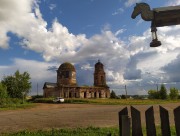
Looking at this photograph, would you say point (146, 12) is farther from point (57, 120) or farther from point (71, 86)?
point (71, 86)

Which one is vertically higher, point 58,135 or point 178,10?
point 178,10

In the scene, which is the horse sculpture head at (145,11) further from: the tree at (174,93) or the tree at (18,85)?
the tree at (174,93)

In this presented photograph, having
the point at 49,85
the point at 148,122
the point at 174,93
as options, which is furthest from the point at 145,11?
the point at 174,93

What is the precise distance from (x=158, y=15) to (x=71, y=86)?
64.4 meters

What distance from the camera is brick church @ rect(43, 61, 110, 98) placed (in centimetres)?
6881

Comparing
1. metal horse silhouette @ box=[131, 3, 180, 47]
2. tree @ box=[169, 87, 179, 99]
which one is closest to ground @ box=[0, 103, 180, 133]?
metal horse silhouette @ box=[131, 3, 180, 47]

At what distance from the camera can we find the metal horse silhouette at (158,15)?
5.53 meters

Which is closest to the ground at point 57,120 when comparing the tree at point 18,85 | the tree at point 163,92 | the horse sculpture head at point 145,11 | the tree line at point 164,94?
the horse sculpture head at point 145,11

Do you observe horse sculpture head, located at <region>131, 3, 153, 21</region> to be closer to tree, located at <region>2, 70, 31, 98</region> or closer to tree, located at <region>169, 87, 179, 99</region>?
tree, located at <region>2, 70, 31, 98</region>

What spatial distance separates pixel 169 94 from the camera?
9031 cm

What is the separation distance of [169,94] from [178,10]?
293ft

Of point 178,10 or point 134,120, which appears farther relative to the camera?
point 178,10

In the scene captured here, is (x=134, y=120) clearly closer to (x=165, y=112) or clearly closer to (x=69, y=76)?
(x=165, y=112)

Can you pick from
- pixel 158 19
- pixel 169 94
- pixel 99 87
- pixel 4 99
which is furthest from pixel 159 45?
pixel 169 94
